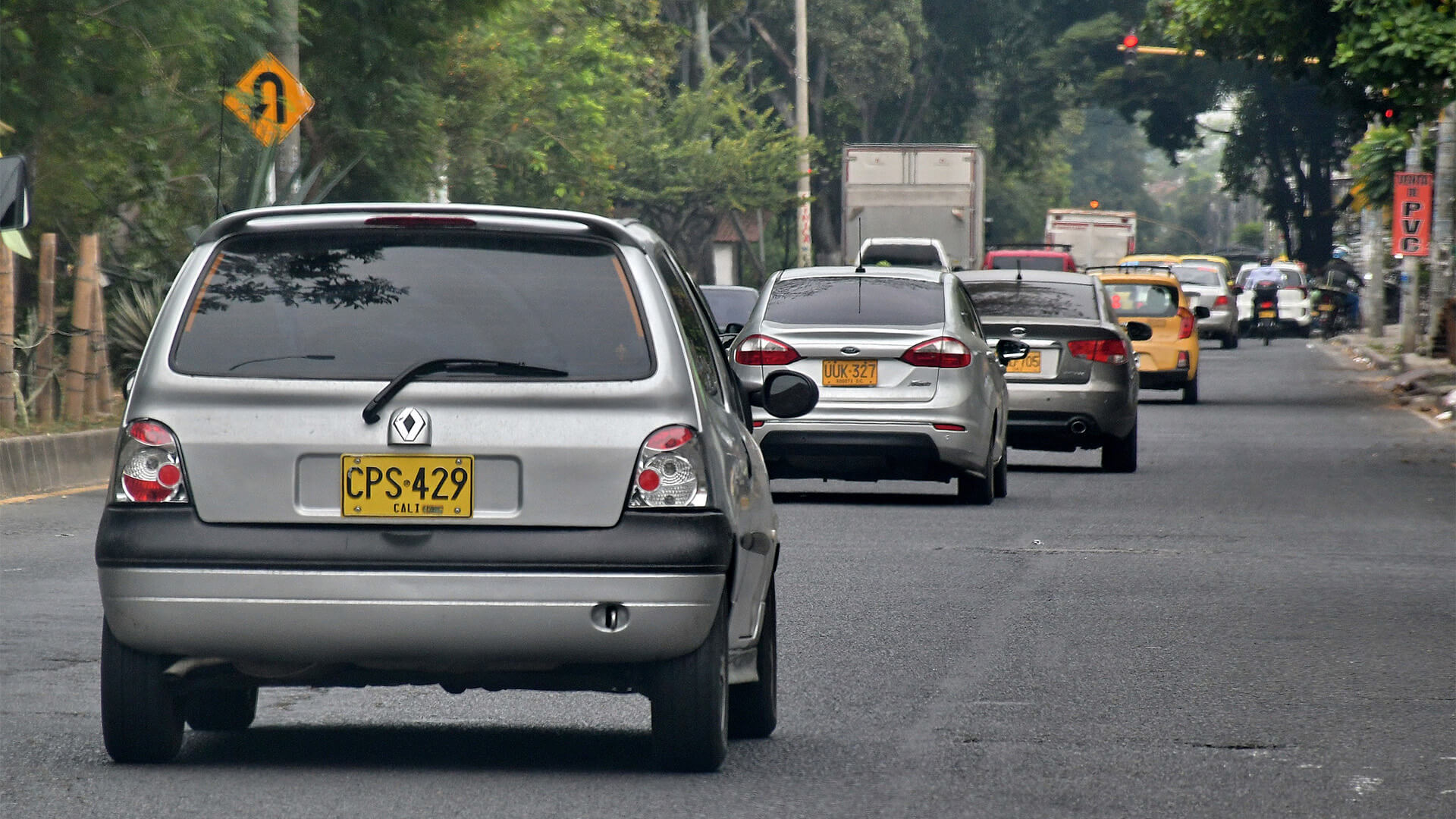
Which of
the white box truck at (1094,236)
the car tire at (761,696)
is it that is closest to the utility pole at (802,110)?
the white box truck at (1094,236)

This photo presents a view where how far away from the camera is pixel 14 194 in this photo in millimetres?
13039

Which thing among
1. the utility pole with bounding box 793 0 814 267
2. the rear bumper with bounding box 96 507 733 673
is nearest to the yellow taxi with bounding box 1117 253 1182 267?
the utility pole with bounding box 793 0 814 267

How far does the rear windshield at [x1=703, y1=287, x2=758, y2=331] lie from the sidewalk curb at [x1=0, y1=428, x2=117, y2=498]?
39.2ft

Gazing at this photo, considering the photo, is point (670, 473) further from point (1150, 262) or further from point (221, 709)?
point (1150, 262)

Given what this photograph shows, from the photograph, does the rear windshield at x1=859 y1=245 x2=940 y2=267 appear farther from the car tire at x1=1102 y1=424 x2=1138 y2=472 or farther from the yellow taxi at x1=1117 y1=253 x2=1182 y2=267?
the car tire at x1=1102 y1=424 x2=1138 y2=472

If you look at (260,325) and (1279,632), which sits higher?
(260,325)

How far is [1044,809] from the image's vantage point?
19.5 feet

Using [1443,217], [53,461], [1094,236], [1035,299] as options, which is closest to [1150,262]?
[1443,217]

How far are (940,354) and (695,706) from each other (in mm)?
9065

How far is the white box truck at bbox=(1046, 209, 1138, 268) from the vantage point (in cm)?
6294

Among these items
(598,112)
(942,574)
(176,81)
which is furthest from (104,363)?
(598,112)

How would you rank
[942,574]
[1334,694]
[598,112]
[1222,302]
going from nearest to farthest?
[1334,694]
[942,574]
[598,112]
[1222,302]

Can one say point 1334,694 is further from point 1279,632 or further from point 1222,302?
point 1222,302

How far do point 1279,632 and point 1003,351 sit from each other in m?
7.55
